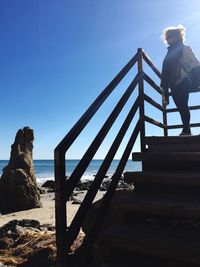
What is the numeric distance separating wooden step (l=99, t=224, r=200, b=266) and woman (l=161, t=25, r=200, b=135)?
2.82 metres

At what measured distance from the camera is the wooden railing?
10.3ft

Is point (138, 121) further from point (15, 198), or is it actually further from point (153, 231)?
point (15, 198)

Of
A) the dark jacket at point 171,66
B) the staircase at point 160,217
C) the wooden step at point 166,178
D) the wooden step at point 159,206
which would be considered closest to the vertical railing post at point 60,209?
the staircase at point 160,217

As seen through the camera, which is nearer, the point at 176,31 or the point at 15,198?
the point at 176,31

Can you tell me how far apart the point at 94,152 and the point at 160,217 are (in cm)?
→ 126

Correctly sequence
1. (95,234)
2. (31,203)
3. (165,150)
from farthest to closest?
(31,203) < (165,150) < (95,234)

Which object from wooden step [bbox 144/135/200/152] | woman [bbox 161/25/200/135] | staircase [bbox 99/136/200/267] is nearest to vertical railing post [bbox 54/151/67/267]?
staircase [bbox 99/136/200/267]

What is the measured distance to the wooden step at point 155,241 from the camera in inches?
120

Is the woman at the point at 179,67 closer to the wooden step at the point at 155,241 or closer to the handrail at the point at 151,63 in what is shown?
the handrail at the point at 151,63

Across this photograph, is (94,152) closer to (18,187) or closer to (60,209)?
(60,209)

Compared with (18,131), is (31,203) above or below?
below

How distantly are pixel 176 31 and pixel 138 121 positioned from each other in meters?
1.82

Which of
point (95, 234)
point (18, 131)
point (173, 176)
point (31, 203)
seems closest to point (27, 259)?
point (95, 234)

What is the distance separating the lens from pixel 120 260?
133 inches
